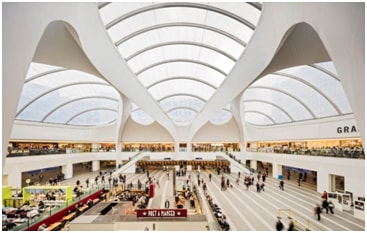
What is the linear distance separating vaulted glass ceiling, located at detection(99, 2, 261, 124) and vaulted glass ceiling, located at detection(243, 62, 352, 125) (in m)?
6.71

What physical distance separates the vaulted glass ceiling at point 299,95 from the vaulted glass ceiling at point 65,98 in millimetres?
19511

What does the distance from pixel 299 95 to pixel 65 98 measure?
28.9m

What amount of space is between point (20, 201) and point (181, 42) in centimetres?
1728

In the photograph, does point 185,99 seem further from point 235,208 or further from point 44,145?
point 235,208

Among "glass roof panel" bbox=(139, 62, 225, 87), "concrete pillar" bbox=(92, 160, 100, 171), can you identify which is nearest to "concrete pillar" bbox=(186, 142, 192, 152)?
"glass roof panel" bbox=(139, 62, 225, 87)

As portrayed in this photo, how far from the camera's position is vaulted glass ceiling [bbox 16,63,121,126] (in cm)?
2807

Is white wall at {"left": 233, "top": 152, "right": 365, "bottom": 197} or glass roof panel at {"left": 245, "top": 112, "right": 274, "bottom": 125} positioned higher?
glass roof panel at {"left": 245, "top": 112, "right": 274, "bottom": 125}

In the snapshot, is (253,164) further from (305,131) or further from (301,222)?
(301,222)

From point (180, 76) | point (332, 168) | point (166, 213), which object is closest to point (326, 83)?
point (332, 168)

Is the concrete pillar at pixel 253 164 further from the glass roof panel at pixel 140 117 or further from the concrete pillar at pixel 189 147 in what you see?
the glass roof panel at pixel 140 117

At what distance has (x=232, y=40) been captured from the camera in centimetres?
2084

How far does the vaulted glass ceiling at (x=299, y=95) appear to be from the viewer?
1005 inches

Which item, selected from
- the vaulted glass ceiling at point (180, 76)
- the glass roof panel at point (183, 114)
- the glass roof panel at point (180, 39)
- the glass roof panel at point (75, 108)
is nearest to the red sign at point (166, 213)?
the vaulted glass ceiling at point (180, 76)

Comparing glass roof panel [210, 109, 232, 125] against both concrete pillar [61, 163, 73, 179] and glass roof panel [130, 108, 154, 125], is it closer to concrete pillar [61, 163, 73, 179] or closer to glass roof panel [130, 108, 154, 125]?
glass roof panel [130, 108, 154, 125]
